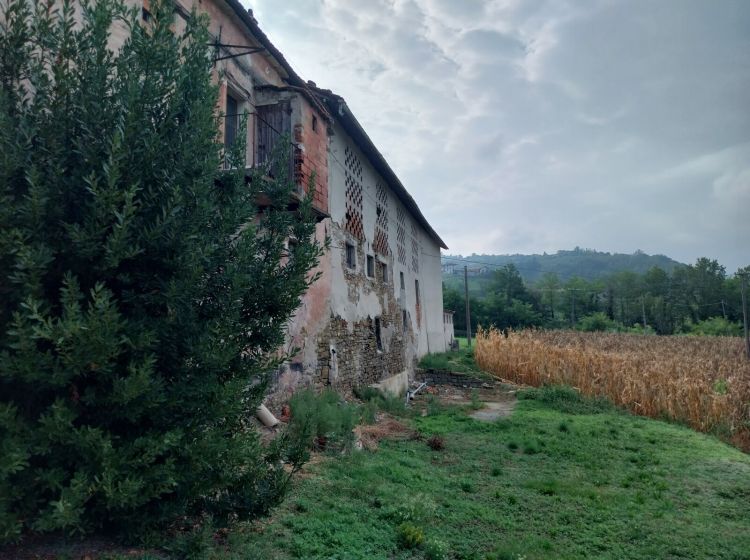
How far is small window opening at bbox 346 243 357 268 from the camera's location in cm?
1123

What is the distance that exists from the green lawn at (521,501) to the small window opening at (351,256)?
14.8 feet

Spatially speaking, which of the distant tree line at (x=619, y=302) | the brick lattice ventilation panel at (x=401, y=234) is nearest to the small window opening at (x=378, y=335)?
the brick lattice ventilation panel at (x=401, y=234)

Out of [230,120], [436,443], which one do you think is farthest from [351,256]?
[436,443]

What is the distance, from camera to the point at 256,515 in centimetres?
362

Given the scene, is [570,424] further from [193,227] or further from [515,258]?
[515,258]

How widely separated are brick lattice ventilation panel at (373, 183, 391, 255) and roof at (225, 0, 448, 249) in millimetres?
519

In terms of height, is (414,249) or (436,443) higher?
(414,249)

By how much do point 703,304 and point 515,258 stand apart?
323 ft

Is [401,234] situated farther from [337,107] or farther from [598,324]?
[598,324]

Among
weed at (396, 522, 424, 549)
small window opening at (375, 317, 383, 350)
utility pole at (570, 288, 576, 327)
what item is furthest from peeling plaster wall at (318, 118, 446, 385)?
utility pole at (570, 288, 576, 327)

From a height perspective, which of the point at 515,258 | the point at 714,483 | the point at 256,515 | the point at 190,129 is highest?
the point at 515,258

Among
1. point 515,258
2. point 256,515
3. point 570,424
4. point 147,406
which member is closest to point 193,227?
point 147,406

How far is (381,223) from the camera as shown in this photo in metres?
14.2

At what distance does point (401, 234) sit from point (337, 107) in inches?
291
